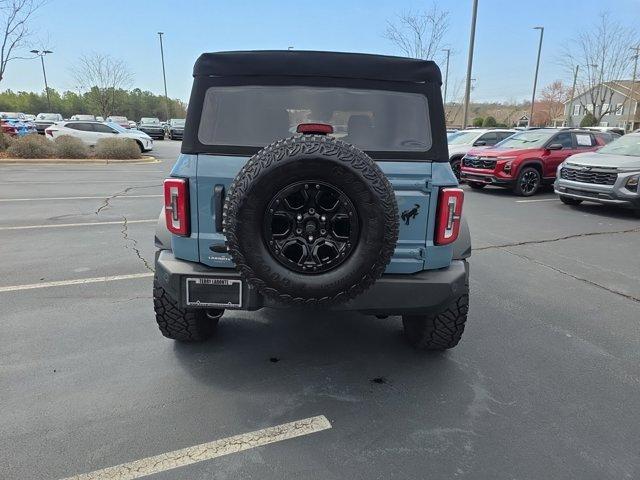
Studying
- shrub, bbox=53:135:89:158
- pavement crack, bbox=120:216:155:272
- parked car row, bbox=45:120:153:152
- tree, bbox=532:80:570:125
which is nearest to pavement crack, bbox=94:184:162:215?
pavement crack, bbox=120:216:155:272

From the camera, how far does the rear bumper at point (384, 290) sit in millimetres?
2684

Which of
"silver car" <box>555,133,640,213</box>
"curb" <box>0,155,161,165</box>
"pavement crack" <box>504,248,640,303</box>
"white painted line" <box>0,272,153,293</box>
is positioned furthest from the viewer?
"curb" <box>0,155,161,165</box>

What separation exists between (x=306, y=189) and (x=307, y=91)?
0.86 metres

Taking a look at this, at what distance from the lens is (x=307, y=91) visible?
2.94 metres

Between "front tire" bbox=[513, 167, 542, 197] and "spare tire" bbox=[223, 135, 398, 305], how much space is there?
10314mm

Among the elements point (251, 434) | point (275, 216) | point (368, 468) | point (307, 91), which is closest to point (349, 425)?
point (368, 468)

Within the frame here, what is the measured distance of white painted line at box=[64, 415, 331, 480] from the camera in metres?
2.19

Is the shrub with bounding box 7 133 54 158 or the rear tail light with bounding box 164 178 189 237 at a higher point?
the rear tail light with bounding box 164 178 189 237

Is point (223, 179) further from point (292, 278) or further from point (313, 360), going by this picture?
point (313, 360)

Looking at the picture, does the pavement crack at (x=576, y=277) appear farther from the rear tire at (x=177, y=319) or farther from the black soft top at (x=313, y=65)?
the rear tire at (x=177, y=319)

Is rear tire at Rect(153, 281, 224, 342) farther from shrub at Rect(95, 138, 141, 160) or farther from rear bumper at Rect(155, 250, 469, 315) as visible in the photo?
shrub at Rect(95, 138, 141, 160)

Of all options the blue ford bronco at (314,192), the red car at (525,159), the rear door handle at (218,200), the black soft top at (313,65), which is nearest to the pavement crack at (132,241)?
the blue ford bronco at (314,192)

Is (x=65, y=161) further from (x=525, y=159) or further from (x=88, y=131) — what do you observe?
(x=525, y=159)

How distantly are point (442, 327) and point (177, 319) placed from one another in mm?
1883
